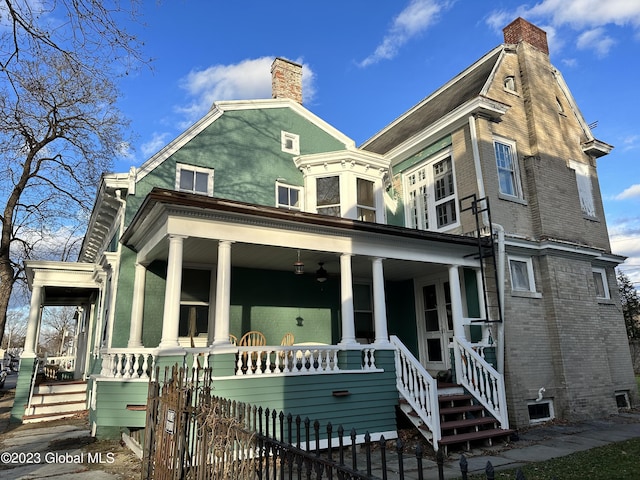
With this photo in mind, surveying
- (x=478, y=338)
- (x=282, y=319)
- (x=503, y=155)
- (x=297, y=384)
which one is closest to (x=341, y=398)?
(x=297, y=384)

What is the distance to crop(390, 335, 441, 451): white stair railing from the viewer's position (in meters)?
7.47

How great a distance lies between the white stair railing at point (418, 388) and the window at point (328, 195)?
4.40 m

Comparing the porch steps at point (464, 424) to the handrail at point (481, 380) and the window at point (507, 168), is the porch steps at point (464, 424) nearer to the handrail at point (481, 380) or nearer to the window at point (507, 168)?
the handrail at point (481, 380)

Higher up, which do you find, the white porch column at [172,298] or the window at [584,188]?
the window at [584,188]

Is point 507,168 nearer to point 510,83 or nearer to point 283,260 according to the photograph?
point 510,83

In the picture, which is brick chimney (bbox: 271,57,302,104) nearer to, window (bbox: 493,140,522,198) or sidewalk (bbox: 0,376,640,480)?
window (bbox: 493,140,522,198)

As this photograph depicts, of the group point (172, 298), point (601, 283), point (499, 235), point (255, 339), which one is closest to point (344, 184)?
point (499, 235)

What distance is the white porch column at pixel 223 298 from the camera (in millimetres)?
7195

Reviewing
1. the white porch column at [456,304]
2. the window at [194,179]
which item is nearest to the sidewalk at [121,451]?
the white porch column at [456,304]

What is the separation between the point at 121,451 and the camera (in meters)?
8.13

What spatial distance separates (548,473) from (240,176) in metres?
9.09

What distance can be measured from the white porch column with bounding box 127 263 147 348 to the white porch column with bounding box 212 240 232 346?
9.05 ft

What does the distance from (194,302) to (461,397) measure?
626 centimetres

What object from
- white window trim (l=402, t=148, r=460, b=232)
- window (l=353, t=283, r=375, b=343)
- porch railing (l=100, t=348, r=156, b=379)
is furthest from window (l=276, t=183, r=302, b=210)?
porch railing (l=100, t=348, r=156, b=379)
